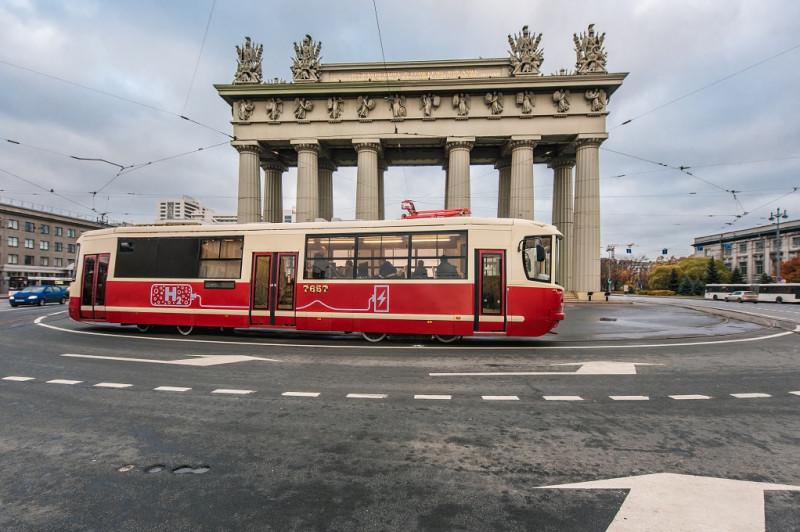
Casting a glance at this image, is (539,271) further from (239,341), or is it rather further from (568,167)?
(568,167)

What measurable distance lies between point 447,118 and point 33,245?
2855 inches

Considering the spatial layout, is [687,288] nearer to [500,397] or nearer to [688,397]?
[688,397]

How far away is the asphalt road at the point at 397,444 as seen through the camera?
2426 mm

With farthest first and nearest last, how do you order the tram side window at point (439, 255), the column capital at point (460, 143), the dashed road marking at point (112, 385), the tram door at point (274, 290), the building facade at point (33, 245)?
1. the building facade at point (33, 245)
2. the column capital at point (460, 143)
3. the tram door at point (274, 290)
4. the tram side window at point (439, 255)
5. the dashed road marking at point (112, 385)

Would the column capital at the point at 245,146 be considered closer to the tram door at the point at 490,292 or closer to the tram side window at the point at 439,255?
the tram side window at the point at 439,255

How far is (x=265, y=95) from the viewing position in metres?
31.9

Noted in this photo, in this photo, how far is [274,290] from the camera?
429 inches

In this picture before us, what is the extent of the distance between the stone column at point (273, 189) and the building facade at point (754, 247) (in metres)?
73.0

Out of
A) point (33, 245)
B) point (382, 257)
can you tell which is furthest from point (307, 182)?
point (33, 245)

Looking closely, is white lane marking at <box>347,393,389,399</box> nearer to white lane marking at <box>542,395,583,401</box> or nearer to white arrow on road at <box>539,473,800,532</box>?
white lane marking at <box>542,395,583,401</box>

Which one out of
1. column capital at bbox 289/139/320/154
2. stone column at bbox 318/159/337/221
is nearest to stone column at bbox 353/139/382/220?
column capital at bbox 289/139/320/154

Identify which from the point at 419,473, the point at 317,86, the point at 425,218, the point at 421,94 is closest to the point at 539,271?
the point at 425,218

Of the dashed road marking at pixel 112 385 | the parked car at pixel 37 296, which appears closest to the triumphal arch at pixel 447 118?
the parked car at pixel 37 296

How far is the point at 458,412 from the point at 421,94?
1233 inches
